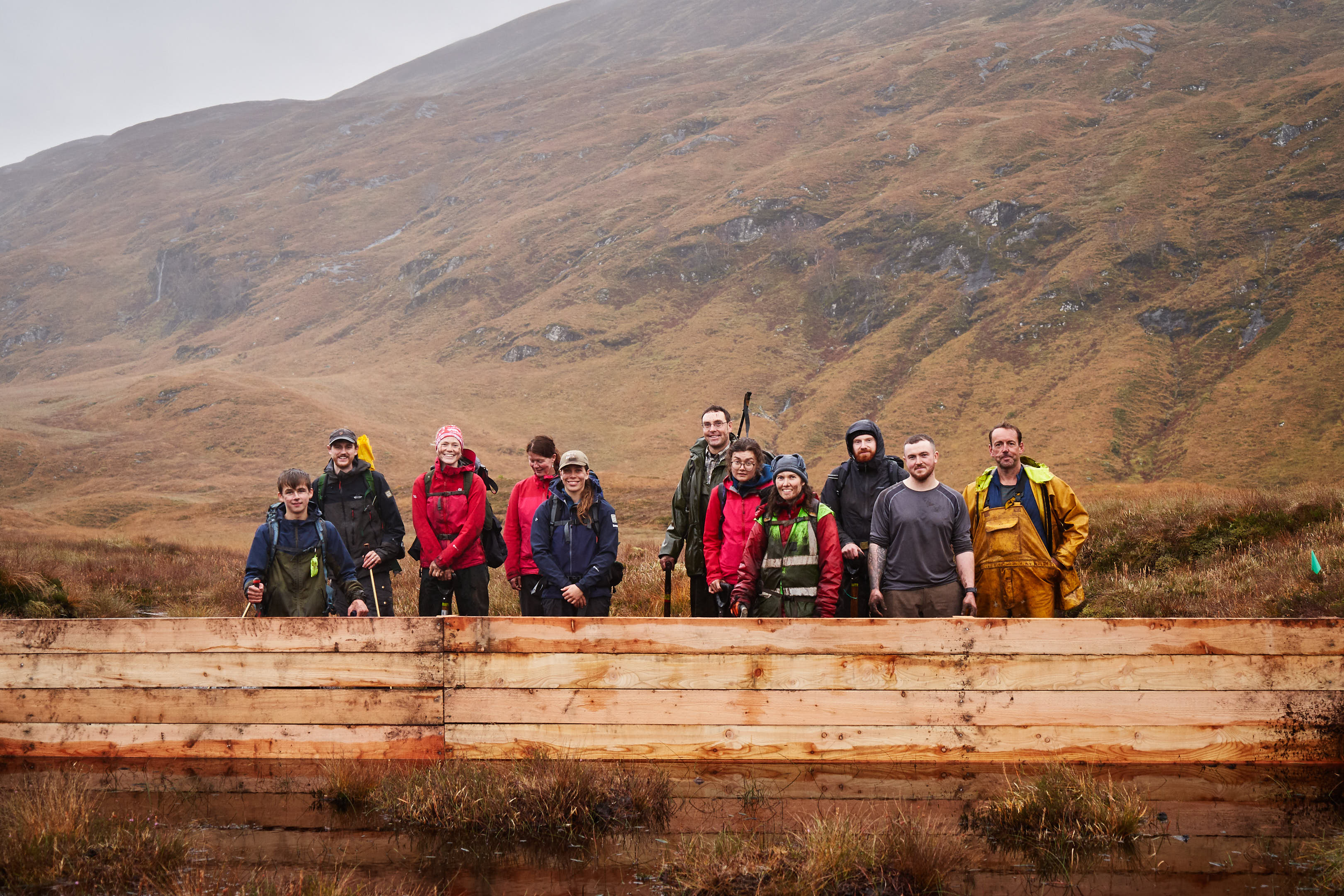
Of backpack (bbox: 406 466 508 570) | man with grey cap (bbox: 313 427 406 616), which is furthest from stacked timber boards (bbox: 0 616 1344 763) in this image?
backpack (bbox: 406 466 508 570)

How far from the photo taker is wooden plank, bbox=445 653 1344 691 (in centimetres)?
566

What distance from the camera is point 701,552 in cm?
749

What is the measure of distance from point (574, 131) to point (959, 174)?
262ft

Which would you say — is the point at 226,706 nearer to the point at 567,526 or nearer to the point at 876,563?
the point at 567,526

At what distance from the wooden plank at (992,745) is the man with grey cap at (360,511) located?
2611 mm

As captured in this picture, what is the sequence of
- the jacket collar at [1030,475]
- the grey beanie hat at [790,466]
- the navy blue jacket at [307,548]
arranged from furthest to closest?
the jacket collar at [1030,475] → the navy blue jacket at [307,548] → the grey beanie hat at [790,466]

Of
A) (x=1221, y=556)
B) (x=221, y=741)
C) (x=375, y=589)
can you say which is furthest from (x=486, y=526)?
(x=1221, y=556)

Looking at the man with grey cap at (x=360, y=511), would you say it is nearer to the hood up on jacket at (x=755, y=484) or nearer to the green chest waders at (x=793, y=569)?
the hood up on jacket at (x=755, y=484)

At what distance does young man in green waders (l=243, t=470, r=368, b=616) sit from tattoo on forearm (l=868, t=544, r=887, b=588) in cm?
355

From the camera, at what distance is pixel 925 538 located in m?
6.39

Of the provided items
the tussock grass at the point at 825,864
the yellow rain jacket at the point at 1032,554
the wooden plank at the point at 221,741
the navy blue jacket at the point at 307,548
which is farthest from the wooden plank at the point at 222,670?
the yellow rain jacket at the point at 1032,554

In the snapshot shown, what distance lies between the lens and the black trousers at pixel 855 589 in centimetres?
694

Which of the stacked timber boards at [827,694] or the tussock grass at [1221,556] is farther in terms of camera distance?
the tussock grass at [1221,556]

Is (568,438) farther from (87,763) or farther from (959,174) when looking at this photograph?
(87,763)
